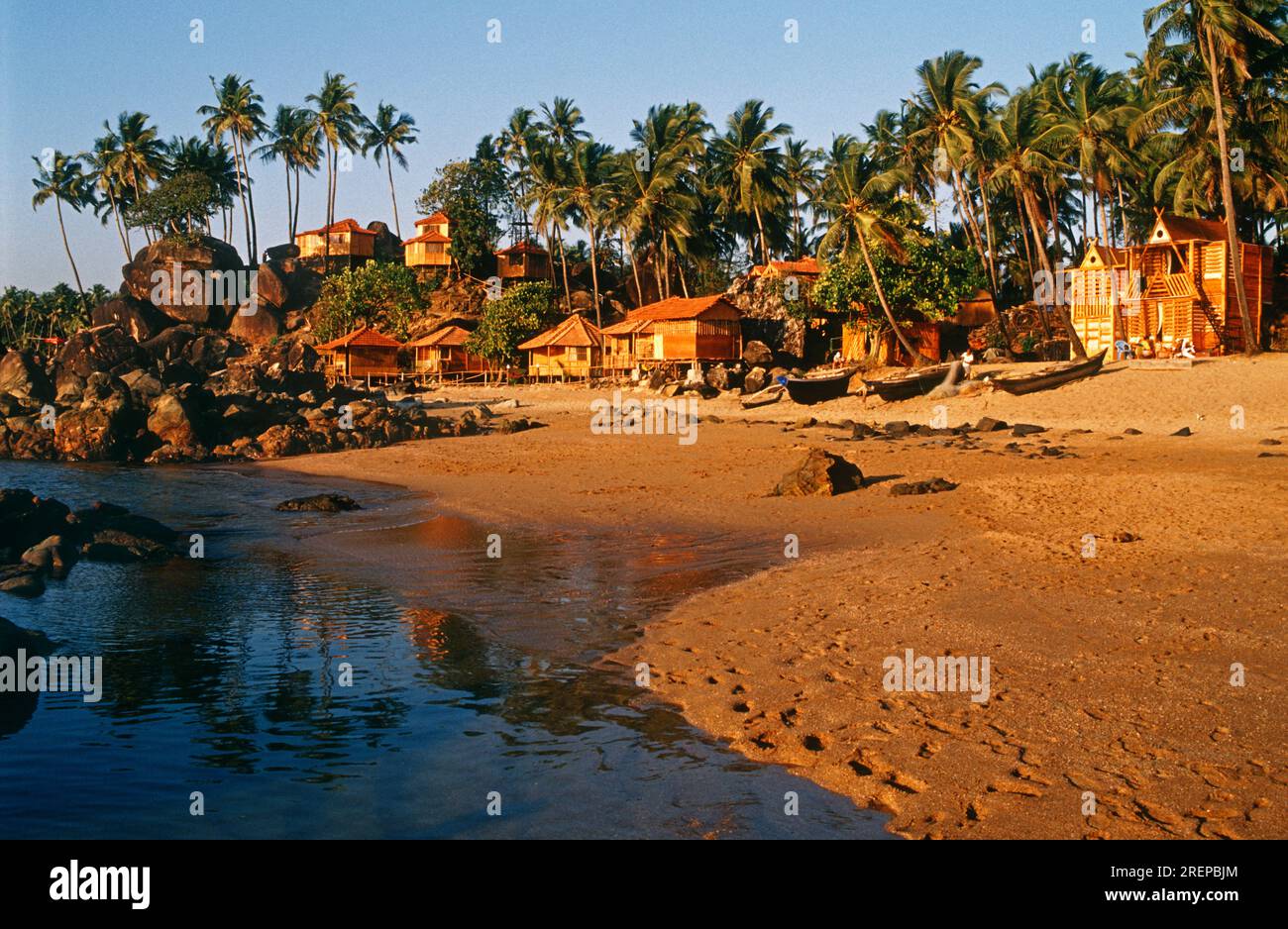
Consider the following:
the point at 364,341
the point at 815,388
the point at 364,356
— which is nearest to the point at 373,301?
the point at 364,356

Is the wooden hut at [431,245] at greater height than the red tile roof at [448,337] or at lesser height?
greater

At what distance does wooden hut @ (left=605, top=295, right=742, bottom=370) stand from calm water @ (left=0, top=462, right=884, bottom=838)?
111 feet

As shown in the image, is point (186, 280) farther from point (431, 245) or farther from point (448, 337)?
point (448, 337)

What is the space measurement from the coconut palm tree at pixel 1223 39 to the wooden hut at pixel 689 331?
20289 millimetres

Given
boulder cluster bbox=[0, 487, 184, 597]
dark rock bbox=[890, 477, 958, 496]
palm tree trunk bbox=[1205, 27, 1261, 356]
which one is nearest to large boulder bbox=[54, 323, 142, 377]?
boulder cluster bbox=[0, 487, 184, 597]

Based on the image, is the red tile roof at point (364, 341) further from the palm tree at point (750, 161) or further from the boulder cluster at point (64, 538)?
the boulder cluster at point (64, 538)

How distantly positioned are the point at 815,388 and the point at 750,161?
2620 centimetres

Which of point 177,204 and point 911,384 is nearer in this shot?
point 911,384

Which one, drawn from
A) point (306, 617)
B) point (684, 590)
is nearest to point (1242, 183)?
point (684, 590)

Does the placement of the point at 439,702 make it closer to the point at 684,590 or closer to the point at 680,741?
the point at 680,741

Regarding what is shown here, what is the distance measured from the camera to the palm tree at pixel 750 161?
5678cm

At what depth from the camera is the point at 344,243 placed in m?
78.6

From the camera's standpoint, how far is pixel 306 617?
37.0 feet

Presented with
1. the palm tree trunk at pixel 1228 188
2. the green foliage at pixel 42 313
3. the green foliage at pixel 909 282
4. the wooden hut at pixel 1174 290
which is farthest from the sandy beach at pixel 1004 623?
the green foliage at pixel 42 313
